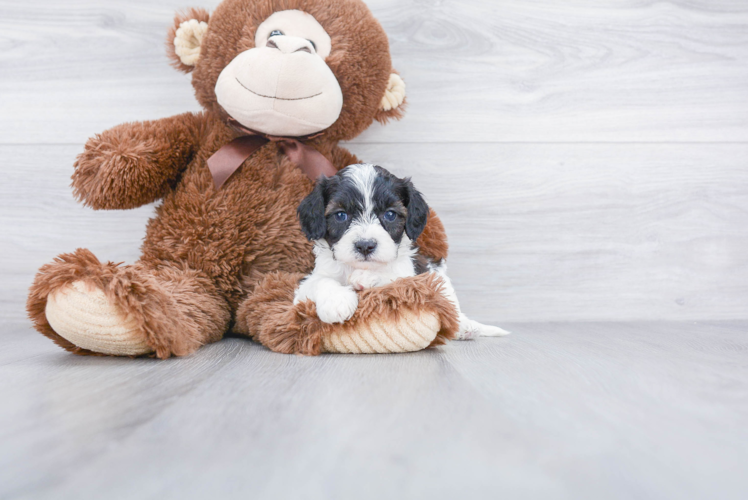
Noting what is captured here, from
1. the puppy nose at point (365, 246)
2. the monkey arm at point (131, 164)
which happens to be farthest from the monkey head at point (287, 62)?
the puppy nose at point (365, 246)

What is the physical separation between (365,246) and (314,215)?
168mm

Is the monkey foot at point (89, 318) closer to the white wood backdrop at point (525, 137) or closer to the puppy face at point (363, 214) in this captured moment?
the puppy face at point (363, 214)

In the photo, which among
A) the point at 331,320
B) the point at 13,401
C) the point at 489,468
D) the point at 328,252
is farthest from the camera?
the point at 328,252

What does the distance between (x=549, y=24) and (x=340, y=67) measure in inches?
35.1

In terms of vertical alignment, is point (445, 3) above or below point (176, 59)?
above

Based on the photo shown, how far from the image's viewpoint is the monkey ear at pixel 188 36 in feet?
5.03

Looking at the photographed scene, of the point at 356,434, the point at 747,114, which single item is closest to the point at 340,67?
the point at 356,434

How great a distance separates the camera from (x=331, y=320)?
1.17 m

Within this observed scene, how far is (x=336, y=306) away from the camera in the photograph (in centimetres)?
116

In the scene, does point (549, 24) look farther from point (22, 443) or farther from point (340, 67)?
point (22, 443)

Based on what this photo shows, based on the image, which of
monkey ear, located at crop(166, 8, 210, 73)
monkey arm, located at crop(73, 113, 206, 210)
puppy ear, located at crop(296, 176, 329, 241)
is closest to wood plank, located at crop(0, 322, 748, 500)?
puppy ear, located at crop(296, 176, 329, 241)

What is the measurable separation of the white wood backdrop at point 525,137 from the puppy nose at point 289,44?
0.53 m

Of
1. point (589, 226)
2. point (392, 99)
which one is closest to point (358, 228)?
point (392, 99)

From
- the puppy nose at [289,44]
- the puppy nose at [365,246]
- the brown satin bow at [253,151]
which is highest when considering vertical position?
the puppy nose at [289,44]
